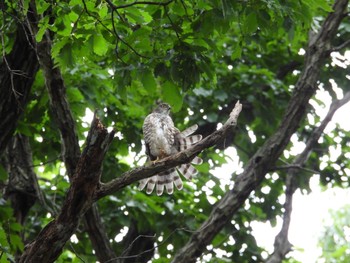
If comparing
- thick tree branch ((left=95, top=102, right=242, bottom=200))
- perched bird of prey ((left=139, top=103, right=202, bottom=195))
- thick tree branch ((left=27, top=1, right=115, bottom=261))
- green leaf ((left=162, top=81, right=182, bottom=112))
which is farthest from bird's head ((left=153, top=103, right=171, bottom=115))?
thick tree branch ((left=95, top=102, right=242, bottom=200))

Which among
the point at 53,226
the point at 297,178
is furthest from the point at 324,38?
the point at 53,226

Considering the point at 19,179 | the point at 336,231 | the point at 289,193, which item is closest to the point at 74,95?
the point at 19,179

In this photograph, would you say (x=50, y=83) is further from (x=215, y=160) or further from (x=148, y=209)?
(x=215, y=160)

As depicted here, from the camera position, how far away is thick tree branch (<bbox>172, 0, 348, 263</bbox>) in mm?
5680

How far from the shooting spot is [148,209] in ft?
23.7

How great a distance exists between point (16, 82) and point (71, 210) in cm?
189

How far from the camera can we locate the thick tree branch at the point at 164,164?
3896mm

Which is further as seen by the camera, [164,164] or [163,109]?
[163,109]

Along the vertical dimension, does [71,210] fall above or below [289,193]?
below

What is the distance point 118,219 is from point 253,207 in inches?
62.5

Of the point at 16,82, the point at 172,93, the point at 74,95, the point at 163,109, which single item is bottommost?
the point at 172,93

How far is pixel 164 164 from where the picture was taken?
404 centimetres

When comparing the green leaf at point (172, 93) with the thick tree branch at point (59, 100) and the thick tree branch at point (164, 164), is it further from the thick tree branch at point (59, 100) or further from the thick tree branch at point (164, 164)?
the thick tree branch at point (59, 100)

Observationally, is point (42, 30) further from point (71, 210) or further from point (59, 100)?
point (71, 210)
